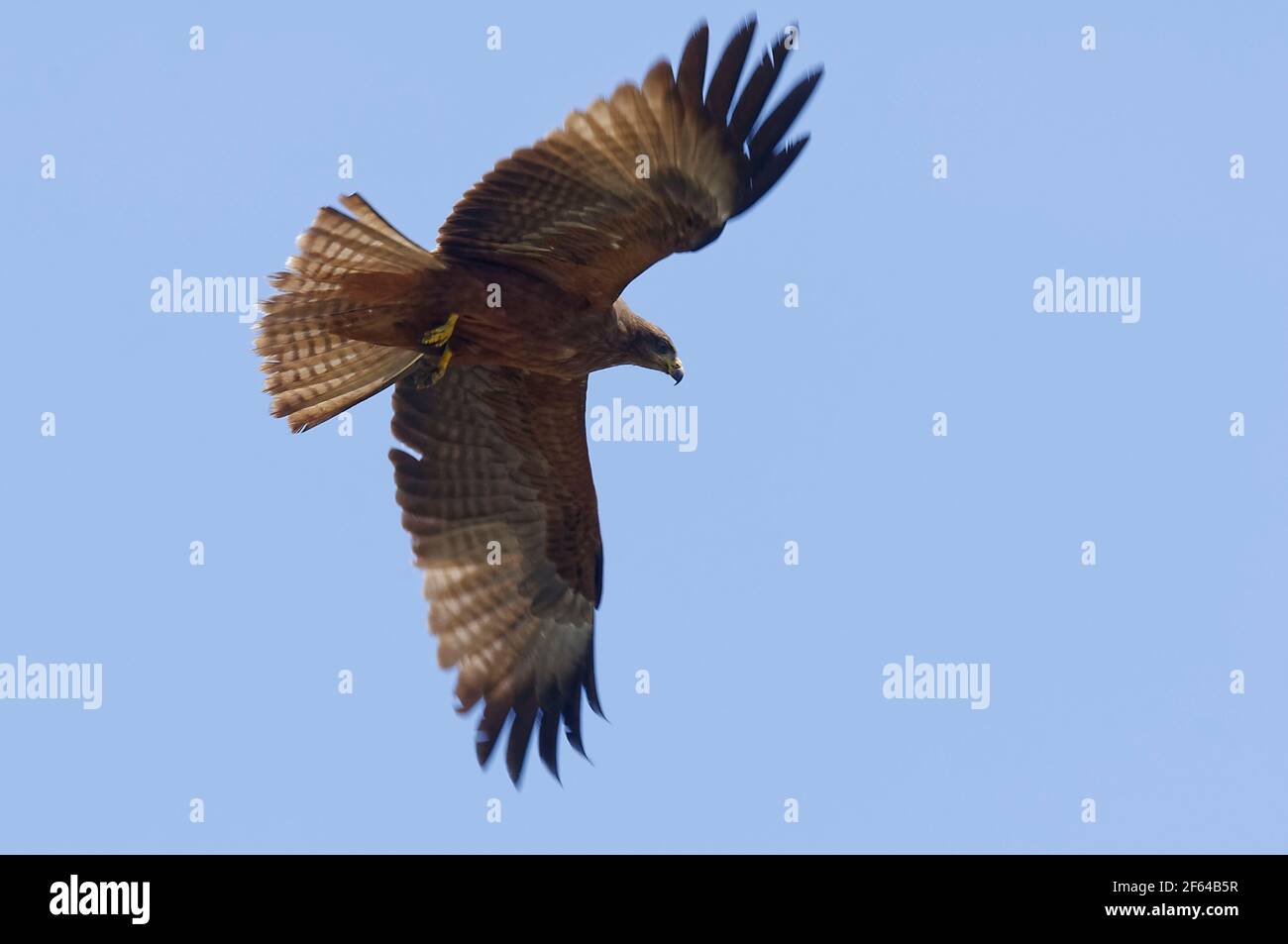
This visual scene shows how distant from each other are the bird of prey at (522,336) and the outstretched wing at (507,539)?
12 mm

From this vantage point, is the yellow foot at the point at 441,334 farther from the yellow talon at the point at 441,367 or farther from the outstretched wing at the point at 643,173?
the outstretched wing at the point at 643,173

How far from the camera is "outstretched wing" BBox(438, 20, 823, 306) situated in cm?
999

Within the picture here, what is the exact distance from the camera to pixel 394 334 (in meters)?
11.0

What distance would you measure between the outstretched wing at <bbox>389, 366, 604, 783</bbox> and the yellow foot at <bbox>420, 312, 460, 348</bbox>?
1106mm

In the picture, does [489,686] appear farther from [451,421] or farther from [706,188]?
[706,188]

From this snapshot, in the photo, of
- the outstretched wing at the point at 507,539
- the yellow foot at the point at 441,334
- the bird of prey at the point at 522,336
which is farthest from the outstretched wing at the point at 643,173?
the outstretched wing at the point at 507,539

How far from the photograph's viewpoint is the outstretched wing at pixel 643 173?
9.99m

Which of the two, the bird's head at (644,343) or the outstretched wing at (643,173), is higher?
the outstretched wing at (643,173)

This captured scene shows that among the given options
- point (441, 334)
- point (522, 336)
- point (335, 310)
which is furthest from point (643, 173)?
point (335, 310)

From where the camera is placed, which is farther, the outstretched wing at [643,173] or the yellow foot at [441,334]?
the yellow foot at [441,334]

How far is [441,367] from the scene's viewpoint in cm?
1147

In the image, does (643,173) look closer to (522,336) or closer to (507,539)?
(522,336)
